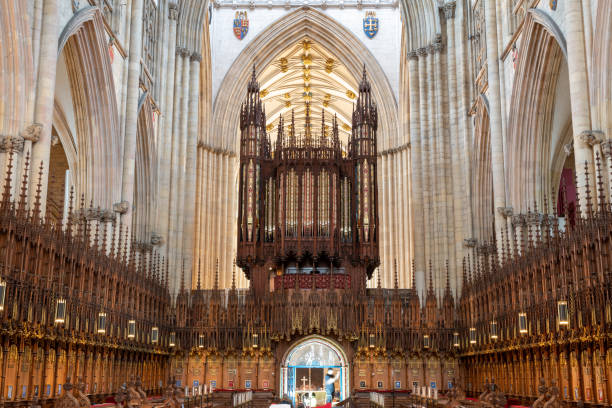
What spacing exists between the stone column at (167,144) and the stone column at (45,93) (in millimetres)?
11351

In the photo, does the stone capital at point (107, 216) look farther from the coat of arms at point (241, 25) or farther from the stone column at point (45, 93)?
the coat of arms at point (241, 25)

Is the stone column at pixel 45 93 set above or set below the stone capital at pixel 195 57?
below

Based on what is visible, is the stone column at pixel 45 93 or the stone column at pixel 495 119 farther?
the stone column at pixel 495 119


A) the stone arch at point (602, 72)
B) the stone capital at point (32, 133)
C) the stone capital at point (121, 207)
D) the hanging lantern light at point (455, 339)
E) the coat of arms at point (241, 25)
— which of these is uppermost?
the coat of arms at point (241, 25)

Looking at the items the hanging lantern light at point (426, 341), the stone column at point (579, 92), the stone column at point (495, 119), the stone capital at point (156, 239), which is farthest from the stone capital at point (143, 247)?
the stone column at point (579, 92)

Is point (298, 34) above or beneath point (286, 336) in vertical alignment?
above

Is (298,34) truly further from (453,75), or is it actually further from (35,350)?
(35,350)

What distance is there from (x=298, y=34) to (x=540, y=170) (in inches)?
804

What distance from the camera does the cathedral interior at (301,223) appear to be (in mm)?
14477

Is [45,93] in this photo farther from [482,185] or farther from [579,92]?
[482,185]

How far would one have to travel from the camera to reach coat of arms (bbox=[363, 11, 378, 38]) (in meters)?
38.5

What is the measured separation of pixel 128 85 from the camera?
75.1 feet

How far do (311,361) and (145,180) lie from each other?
9.39m

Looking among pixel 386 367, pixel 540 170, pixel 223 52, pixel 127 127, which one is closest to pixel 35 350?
pixel 127 127
